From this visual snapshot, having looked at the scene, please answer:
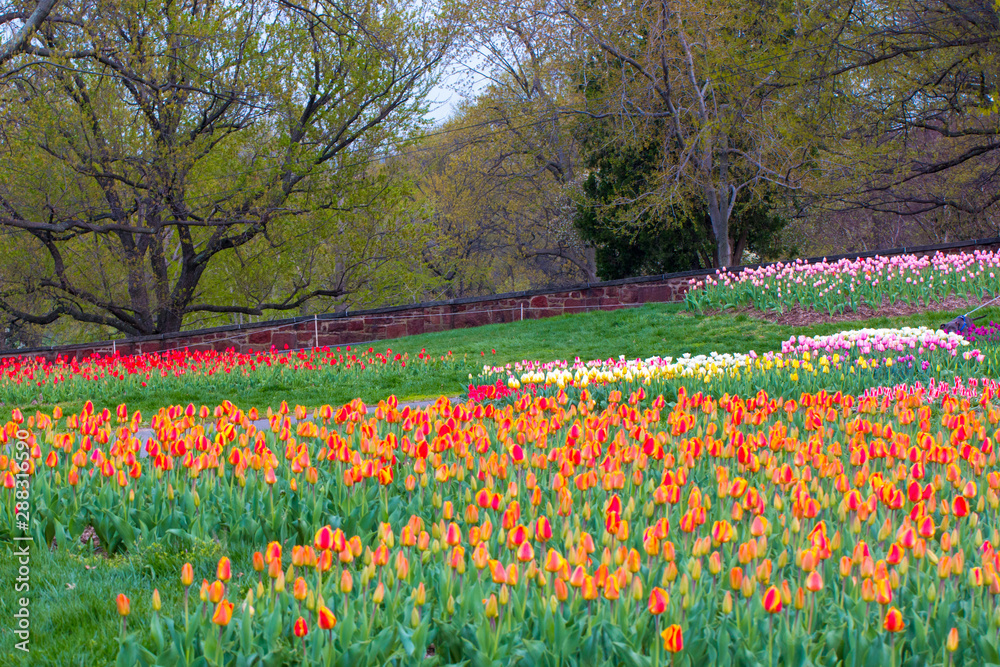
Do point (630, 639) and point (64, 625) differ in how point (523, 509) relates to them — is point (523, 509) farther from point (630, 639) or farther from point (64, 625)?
point (64, 625)

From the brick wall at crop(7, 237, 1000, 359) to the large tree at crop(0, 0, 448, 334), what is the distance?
1896 mm

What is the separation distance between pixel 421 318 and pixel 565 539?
14.2m

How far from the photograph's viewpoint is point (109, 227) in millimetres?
14727

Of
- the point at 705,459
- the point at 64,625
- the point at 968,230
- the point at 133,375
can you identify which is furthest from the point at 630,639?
the point at 968,230

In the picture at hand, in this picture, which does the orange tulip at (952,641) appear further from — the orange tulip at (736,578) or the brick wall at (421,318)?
the brick wall at (421,318)

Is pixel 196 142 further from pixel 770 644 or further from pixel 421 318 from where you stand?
pixel 770 644

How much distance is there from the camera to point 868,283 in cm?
1328

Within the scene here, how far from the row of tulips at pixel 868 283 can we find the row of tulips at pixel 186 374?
18.5 feet

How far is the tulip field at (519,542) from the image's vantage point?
101 inches

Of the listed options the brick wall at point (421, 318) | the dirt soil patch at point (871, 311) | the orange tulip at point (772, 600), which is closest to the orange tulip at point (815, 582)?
the orange tulip at point (772, 600)

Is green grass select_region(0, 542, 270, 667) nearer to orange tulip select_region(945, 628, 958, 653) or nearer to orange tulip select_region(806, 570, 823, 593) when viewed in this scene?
orange tulip select_region(806, 570, 823, 593)

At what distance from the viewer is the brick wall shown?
15352mm

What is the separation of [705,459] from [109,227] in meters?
12.6

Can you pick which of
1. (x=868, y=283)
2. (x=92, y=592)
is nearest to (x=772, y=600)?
(x=92, y=592)
